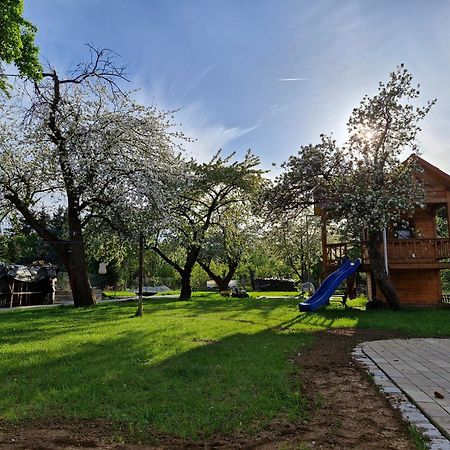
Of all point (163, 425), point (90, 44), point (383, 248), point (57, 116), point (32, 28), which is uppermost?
point (90, 44)

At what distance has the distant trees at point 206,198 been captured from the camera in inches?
859

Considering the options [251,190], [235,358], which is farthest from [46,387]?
[251,190]

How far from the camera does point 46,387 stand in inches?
184

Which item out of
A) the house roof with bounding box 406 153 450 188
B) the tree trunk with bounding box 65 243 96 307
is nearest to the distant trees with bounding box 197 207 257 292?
the tree trunk with bounding box 65 243 96 307

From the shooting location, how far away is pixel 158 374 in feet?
17.0

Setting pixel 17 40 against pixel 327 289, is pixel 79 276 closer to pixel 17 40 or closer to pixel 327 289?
pixel 327 289

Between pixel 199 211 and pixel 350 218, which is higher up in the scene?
pixel 199 211

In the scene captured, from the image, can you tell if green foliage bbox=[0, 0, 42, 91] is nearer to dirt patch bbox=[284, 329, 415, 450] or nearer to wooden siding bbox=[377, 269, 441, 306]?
dirt patch bbox=[284, 329, 415, 450]

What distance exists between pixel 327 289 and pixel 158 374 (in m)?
10.4

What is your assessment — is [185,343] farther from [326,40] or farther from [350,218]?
[350,218]

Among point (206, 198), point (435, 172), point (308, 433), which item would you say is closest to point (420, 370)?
point (308, 433)

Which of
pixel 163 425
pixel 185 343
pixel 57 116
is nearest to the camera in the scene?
pixel 163 425

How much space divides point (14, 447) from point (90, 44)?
14106mm

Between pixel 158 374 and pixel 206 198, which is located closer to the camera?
pixel 158 374
